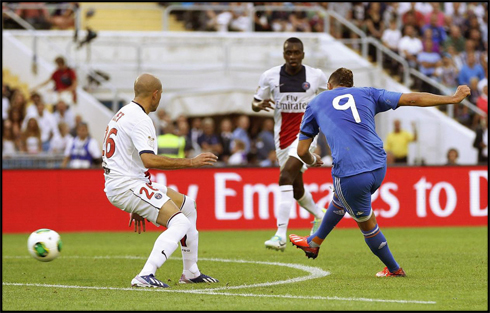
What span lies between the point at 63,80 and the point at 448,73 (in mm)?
10145

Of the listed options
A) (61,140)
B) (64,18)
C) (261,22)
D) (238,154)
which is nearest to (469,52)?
(261,22)

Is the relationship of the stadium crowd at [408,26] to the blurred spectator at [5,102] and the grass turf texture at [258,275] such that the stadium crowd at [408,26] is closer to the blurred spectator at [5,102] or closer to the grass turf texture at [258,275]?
the blurred spectator at [5,102]

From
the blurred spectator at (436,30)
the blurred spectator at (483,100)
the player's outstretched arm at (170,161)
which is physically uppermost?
the blurred spectator at (436,30)

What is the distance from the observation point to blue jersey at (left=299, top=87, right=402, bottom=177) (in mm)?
8781

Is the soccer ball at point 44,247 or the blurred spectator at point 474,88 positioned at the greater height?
the blurred spectator at point 474,88

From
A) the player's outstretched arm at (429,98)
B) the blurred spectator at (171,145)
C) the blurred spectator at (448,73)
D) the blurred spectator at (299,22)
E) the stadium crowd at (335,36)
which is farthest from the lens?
the blurred spectator at (299,22)

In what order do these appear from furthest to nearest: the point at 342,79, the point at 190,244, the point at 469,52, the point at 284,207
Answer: the point at 469,52
the point at 284,207
the point at 190,244
the point at 342,79

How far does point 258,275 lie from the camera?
10000 millimetres

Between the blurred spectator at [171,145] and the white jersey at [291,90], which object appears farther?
the blurred spectator at [171,145]

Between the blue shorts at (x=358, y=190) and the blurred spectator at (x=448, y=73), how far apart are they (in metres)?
15.8

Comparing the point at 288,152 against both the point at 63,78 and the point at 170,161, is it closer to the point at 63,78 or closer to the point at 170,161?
the point at 170,161

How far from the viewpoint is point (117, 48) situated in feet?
81.6

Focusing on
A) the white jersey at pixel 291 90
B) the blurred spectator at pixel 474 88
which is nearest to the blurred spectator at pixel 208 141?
the blurred spectator at pixel 474 88

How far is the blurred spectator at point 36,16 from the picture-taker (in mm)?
25156
